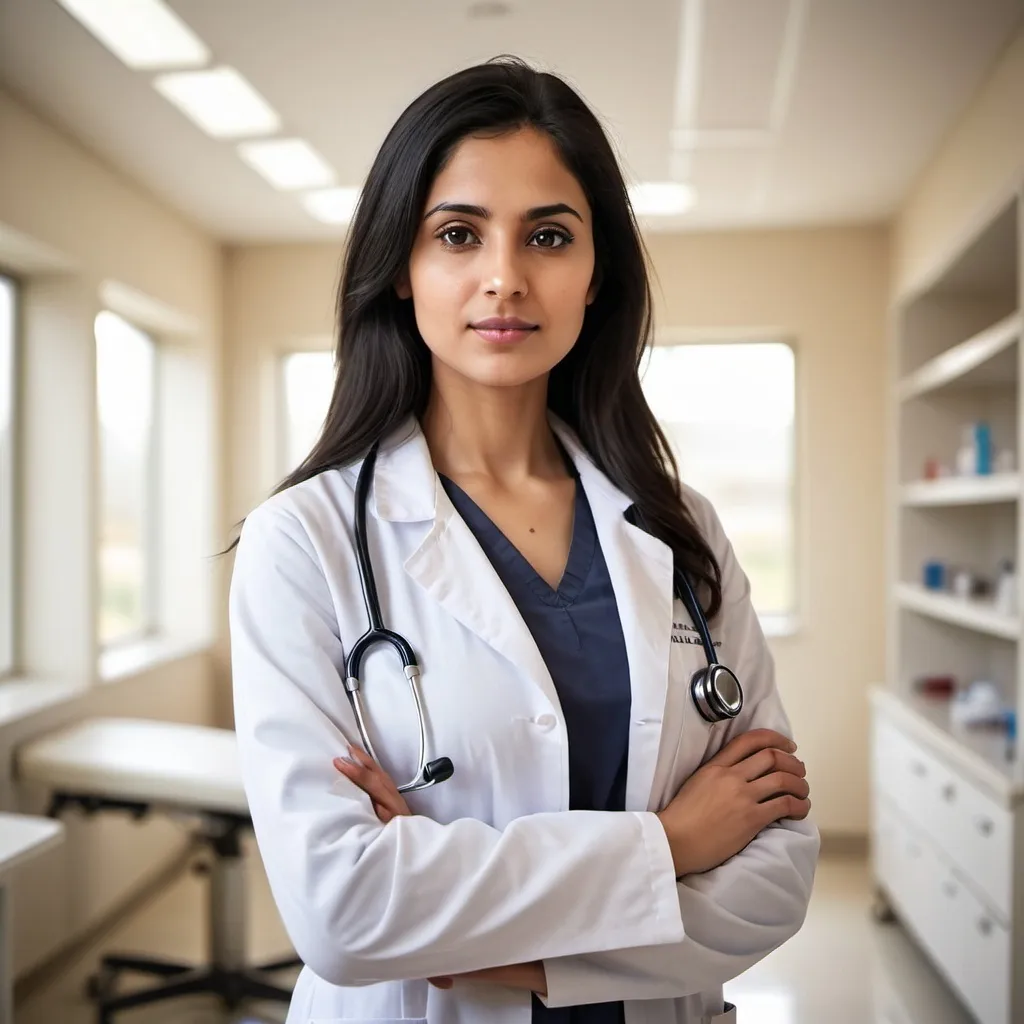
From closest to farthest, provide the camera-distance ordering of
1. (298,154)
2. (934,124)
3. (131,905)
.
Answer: (934,124)
(298,154)
(131,905)

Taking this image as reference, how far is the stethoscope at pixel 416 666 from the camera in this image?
0.98 meters

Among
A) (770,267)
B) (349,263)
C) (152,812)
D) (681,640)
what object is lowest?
(152,812)

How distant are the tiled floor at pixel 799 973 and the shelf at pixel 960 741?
77 cm

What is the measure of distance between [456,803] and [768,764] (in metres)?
0.34

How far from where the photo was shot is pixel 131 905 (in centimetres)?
385

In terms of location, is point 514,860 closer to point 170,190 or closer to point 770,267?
point 170,190

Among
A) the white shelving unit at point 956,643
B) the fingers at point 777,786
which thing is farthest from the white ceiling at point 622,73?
the fingers at point 777,786

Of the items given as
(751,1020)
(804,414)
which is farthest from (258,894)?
(804,414)

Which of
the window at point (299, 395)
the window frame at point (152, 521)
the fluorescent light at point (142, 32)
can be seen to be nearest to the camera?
the fluorescent light at point (142, 32)

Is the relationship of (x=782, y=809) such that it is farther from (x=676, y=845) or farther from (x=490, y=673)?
(x=490, y=673)

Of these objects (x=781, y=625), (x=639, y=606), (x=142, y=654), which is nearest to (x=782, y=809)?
(x=639, y=606)

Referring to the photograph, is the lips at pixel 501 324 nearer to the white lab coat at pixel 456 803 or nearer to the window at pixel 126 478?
the white lab coat at pixel 456 803

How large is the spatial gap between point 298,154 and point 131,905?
2.78 m

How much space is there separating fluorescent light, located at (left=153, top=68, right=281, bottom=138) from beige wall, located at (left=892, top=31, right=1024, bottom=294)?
2.11m
